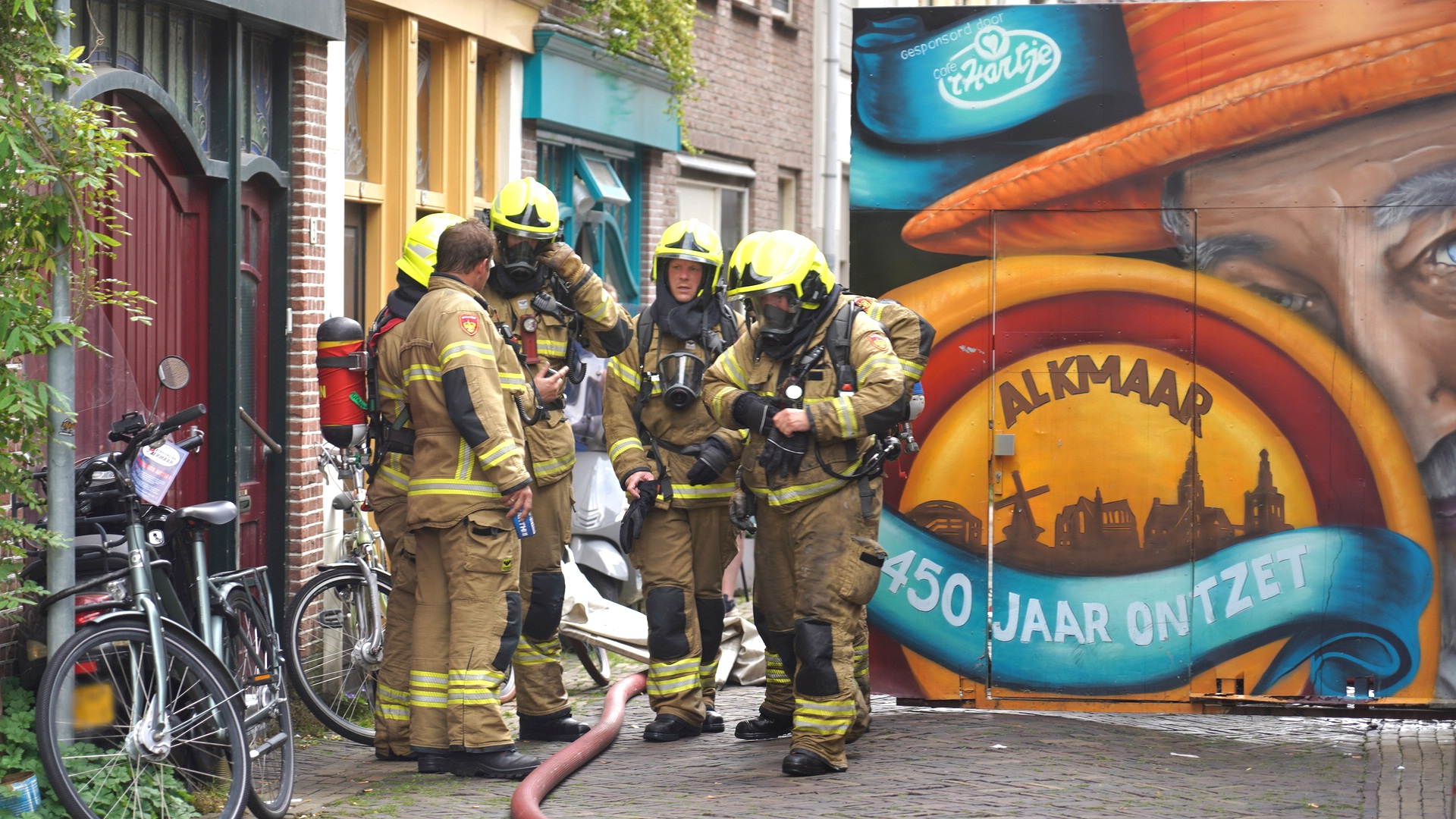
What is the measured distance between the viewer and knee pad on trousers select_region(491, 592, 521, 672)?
6.50 m

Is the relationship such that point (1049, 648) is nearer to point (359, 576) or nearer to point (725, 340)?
point (725, 340)

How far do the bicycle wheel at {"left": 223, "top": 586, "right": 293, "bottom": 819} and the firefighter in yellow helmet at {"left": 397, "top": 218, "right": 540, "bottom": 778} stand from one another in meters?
0.56

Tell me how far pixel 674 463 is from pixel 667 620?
660 mm

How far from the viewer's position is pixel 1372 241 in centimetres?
708

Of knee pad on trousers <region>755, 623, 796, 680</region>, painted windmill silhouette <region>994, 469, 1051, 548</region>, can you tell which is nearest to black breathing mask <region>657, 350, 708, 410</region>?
knee pad on trousers <region>755, 623, 796, 680</region>

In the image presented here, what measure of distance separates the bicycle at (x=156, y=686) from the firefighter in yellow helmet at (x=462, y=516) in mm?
642

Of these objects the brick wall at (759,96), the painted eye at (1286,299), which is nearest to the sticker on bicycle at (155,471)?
the painted eye at (1286,299)

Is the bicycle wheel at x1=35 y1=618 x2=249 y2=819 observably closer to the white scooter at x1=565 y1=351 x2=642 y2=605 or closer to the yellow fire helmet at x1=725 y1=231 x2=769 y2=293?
the yellow fire helmet at x1=725 y1=231 x2=769 y2=293

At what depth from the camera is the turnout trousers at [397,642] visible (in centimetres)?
674

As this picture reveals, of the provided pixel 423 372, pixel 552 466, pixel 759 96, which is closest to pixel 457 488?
pixel 423 372

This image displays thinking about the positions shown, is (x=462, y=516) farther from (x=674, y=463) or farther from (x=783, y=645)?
(x=783, y=645)

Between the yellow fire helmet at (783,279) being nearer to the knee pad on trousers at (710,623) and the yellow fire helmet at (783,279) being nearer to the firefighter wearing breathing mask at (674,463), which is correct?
the firefighter wearing breathing mask at (674,463)

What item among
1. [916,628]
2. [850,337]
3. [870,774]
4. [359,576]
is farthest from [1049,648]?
[359,576]

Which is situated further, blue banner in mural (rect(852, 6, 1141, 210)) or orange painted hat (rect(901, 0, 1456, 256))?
blue banner in mural (rect(852, 6, 1141, 210))
